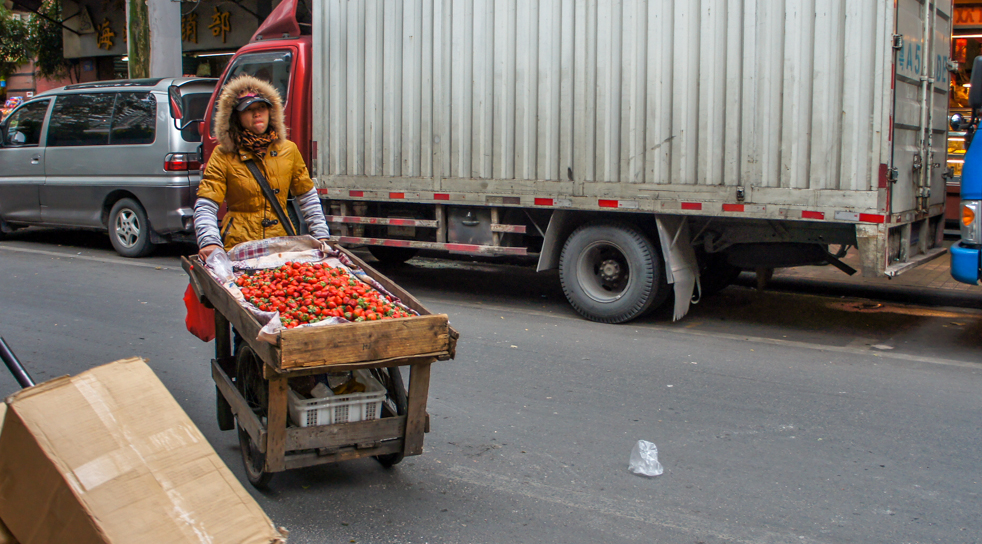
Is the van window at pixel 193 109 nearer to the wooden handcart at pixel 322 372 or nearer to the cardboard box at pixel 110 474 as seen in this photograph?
the wooden handcart at pixel 322 372

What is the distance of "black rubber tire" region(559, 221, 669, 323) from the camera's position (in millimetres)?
7367

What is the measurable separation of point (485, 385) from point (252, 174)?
2.08 m

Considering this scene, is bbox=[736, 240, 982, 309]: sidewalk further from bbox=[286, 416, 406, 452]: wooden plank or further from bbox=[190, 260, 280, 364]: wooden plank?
bbox=[190, 260, 280, 364]: wooden plank

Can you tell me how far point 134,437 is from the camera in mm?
2404

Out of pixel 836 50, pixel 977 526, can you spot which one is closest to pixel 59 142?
pixel 836 50

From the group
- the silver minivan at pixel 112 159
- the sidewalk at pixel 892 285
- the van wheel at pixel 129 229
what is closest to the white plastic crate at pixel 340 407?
the sidewalk at pixel 892 285

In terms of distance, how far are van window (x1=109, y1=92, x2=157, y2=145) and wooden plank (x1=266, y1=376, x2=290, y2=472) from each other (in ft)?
26.9

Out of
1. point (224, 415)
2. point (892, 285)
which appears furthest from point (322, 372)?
point (892, 285)

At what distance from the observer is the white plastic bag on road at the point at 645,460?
4.12m

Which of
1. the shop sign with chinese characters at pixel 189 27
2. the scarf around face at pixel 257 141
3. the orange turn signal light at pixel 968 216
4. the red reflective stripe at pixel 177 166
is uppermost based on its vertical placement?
the shop sign with chinese characters at pixel 189 27

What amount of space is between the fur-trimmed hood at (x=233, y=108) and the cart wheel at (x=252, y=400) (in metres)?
1.06

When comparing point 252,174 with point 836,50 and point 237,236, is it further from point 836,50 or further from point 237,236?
point 836,50

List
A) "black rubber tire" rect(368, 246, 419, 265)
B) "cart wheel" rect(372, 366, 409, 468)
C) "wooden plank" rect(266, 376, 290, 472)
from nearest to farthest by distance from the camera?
"wooden plank" rect(266, 376, 290, 472) < "cart wheel" rect(372, 366, 409, 468) < "black rubber tire" rect(368, 246, 419, 265)

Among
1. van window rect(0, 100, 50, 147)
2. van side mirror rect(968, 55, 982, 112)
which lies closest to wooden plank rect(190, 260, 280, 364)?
van side mirror rect(968, 55, 982, 112)
